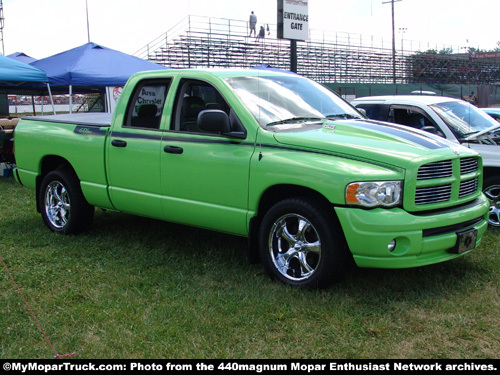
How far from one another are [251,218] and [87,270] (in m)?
1.65

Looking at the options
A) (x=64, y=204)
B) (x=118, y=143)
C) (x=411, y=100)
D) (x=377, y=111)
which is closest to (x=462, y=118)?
(x=411, y=100)

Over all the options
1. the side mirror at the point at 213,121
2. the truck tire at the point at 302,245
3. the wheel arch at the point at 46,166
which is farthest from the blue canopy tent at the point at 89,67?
the truck tire at the point at 302,245

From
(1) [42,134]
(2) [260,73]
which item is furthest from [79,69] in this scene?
(2) [260,73]

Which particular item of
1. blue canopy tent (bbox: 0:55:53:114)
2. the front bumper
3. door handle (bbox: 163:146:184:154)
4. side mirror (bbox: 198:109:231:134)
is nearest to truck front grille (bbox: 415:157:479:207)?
the front bumper

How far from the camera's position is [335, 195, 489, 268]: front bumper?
3.97 m

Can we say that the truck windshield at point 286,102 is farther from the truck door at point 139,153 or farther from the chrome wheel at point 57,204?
the chrome wheel at point 57,204

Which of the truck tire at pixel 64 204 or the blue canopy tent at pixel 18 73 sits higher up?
the blue canopy tent at pixel 18 73

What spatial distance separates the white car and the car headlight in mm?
2213

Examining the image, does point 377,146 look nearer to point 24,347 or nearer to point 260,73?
point 260,73

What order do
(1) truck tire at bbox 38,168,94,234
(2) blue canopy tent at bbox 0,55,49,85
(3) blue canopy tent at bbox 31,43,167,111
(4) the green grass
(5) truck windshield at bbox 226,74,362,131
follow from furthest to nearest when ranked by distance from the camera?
(3) blue canopy tent at bbox 31,43,167,111
(2) blue canopy tent at bbox 0,55,49,85
(1) truck tire at bbox 38,168,94,234
(5) truck windshield at bbox 226,74,362,131
(4) the green grass

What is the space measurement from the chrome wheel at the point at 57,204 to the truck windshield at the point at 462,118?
471 cm

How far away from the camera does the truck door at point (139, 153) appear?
17.4 feet

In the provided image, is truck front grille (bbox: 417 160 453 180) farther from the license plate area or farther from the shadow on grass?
the shadow on grass

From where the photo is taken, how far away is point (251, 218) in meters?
4.60
